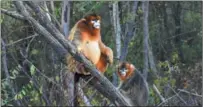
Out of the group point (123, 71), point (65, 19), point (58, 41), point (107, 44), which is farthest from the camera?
point (107, 44)

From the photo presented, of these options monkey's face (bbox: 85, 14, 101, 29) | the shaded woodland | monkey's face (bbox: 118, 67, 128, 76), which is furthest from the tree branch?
monkey's face (bbox: 118, 67, 128, 76)

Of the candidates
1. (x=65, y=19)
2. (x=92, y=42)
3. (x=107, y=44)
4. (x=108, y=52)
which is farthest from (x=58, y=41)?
(x=107, y=44)

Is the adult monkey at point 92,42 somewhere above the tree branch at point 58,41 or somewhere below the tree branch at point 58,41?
below

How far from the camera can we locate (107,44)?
441 inches

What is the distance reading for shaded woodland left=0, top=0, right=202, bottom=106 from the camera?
13.8 feet

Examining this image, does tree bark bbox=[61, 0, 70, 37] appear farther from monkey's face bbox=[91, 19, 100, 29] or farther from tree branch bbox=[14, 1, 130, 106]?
tree branch bbox=[14, 1, 130, 106]

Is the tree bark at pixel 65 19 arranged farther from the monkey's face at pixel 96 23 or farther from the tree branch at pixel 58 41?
the tree branch at pixel 58 41

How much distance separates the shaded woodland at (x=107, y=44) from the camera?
4.21 meters

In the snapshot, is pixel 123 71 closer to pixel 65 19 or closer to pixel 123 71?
pixel 123 71

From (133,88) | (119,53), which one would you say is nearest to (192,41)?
(133,88)

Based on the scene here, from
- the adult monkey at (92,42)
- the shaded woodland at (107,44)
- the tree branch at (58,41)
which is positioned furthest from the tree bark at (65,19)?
the tree branch at (58,41)

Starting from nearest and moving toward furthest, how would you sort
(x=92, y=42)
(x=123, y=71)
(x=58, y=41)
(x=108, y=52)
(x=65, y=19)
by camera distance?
1. (x=58, y=41)
2. (x=108, y=52)
3. (x=92, y=42)
4. (x=65, y=19)
5. (x=123, y=71)

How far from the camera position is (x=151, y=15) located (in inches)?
493

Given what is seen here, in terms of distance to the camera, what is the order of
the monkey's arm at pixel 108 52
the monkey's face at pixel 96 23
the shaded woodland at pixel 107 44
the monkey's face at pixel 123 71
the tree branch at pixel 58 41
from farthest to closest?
the monkey's face at pixel 123 71, the monkey's face at pixel 96 23, the monkey's arm at pixel 108 52, the shaded woodland at pixel 107 44, the tree branch at pixel 58 41
